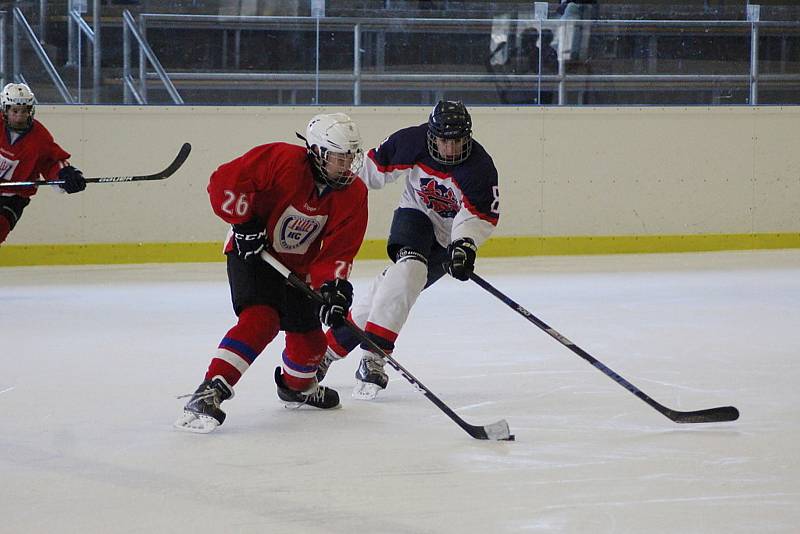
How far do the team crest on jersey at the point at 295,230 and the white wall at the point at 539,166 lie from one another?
4.06 meters

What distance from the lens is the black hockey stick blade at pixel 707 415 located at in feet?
10.1

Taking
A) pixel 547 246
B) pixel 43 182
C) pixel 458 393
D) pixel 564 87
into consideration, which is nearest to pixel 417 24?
pixel 564 87

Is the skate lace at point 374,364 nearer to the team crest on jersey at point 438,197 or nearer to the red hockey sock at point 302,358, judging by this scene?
the red hockey sock at point 302,358

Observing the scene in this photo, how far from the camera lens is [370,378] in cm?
350

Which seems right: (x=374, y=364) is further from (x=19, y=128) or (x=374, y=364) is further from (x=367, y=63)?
(x=367, y=63)

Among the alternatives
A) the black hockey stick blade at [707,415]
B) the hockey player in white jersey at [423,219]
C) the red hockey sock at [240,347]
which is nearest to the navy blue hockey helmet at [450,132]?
the hockey player in white jersey at [423,219]

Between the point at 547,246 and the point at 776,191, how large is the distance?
65.1 inches

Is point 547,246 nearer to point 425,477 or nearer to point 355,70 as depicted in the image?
point 355,70

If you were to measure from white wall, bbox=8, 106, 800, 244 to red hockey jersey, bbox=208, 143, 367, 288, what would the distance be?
4042mm

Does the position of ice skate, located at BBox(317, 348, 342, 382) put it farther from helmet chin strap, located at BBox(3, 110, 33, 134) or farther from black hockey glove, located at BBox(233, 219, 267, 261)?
helmet chin strap, located at BBox(3, 110, 33, 134)

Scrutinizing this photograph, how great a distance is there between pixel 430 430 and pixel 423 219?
3.10 ft

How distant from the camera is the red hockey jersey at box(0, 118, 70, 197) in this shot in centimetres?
564

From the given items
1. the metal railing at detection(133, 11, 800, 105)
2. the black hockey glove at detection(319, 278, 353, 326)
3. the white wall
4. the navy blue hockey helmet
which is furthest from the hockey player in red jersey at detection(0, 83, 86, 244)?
the black hockey glove at detection(319, 278, 353, 326)

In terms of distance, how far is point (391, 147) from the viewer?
3.80 m
